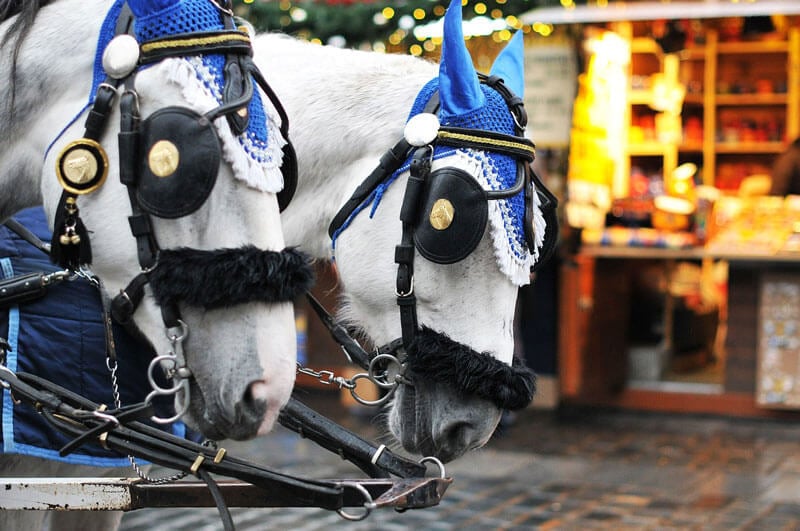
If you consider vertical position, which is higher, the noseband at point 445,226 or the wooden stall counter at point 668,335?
the noseband at point 445,226

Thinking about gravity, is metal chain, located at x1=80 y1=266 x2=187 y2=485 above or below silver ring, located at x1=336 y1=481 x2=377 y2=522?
above

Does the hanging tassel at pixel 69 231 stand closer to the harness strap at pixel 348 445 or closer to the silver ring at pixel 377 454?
the harness strap at pixel 348 445

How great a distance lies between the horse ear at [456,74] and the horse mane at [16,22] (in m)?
0.91

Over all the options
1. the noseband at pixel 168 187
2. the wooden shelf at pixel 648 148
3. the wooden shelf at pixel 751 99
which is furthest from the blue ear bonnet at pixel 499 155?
the wooden shelf at pixel 751 99

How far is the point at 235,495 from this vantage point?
216 cm

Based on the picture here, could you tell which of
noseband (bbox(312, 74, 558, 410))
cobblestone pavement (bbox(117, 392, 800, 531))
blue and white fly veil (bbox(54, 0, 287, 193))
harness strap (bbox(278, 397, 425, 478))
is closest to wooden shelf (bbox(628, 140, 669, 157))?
cobblestone pavement (bbox(117, 392, 800, 531))

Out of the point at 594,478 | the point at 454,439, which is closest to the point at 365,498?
the point at 454,439

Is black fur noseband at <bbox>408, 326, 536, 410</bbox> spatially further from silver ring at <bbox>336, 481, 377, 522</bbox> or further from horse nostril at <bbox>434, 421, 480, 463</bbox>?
silver ring at <bbox>336, 481, 377, 522</bbox>

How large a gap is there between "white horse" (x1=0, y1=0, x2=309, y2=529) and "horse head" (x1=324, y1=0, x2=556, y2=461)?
0.68 meters

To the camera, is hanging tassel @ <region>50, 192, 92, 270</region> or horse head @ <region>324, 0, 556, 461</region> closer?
hanging tassel @ <region>50, 192, 92, 270</region>

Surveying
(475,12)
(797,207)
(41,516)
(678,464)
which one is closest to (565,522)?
(678,464)

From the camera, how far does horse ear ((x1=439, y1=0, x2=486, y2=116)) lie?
→ 2504 millimetres

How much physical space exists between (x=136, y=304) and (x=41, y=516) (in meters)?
1.03

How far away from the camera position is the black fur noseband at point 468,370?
2.42 m
